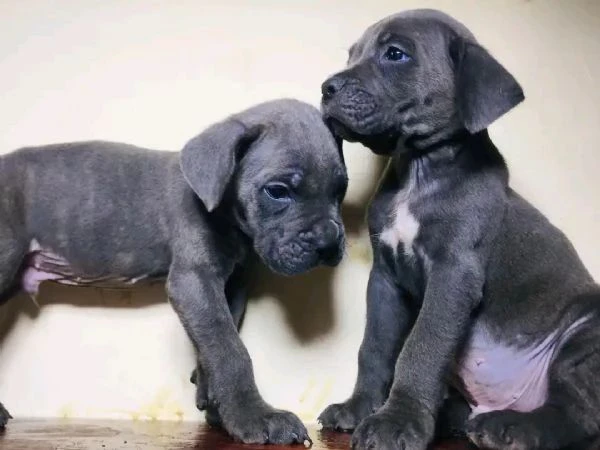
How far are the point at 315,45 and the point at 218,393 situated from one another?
4.09 feet

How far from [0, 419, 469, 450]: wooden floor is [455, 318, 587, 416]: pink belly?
0.18 m

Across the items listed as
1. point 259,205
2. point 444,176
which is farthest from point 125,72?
point 444,176

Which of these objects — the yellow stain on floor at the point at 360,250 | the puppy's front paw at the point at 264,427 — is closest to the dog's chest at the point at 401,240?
the yellow stain on floor at the point at 360,250

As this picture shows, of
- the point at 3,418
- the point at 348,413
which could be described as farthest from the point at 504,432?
the point at 3,418

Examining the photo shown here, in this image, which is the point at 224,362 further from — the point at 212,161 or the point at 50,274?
the point at 50,274

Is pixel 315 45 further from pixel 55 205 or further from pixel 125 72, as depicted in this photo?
pixel 55 205

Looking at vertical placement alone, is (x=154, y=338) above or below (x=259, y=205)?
below

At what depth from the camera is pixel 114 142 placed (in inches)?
101

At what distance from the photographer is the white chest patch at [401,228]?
222 cm

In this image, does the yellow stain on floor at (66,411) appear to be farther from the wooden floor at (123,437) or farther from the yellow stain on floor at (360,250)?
the yellow stain on floor at (360,250)

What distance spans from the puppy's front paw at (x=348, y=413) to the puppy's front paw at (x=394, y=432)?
285 millimetres

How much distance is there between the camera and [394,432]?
184cm

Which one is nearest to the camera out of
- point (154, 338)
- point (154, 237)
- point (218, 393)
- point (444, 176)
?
point (218, 393)

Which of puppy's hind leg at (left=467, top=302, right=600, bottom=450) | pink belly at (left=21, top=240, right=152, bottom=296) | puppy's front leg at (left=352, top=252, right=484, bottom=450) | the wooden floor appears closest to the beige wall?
pink belly at (left=21, top=240, right=152, bottom=296)
